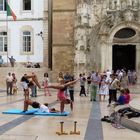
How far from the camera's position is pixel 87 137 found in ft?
39.9

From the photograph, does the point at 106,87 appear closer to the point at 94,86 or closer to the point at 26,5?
the point at 94,86

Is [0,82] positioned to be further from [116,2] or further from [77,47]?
[116,2]

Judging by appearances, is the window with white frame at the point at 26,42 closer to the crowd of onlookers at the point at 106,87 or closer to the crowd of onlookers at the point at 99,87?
the crowd of onlookers at the point at 99,87

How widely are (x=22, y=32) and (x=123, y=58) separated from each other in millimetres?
10127

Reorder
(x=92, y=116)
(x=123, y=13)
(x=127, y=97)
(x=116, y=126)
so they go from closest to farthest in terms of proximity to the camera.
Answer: (x=116, y=126) < (x=92, y=116) < (x=127, y=97) < (x=123, y=13)

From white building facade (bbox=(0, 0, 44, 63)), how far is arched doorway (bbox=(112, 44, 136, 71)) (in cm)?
733

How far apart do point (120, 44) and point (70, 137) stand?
94.9 feet

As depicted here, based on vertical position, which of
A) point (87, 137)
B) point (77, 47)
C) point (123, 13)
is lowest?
point (87, 137)

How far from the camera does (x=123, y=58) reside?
143ft

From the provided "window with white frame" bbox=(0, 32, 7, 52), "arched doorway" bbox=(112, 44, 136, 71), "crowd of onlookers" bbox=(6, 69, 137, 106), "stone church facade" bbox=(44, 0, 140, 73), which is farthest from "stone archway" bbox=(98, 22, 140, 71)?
"window with white frame" bbox=(0, 32, 7, 52)

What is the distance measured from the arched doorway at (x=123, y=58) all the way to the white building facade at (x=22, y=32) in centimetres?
733

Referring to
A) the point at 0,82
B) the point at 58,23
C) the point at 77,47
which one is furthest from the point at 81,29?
the point at 0,82

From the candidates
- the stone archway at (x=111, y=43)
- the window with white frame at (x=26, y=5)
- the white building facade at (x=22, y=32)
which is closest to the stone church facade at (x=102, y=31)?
the stone archway at (x=111, y=43)

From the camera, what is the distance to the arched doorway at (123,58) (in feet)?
141
